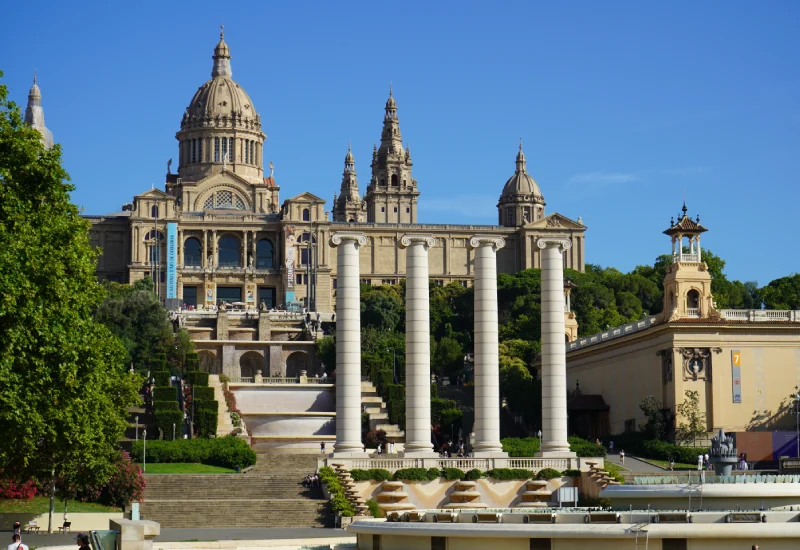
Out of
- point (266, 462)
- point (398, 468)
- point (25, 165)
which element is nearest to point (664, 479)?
point (398, 468)

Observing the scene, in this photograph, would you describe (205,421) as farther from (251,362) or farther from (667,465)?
(251,362)

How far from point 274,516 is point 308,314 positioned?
81872 mm

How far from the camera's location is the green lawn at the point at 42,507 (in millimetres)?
60672

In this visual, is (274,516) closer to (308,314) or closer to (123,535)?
(123,535)

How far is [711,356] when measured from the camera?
90562 mm

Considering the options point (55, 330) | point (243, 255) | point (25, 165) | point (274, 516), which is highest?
point (243, 255)

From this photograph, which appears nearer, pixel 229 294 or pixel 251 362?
pixel 251 362

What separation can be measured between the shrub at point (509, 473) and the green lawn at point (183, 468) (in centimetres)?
1754

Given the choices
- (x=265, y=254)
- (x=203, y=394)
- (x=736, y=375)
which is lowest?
(x=203, y=394)

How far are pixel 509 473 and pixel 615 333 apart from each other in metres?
41.9

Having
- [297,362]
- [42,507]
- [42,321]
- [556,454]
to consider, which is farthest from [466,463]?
[297,362]

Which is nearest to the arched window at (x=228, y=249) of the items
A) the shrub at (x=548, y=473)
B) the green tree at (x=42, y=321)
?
the shrub at (x=548, y=473)

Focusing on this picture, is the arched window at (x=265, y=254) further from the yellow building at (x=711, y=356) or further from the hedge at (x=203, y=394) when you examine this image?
the yellow building at (x=711, y=356)

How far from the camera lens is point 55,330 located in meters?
47.9
